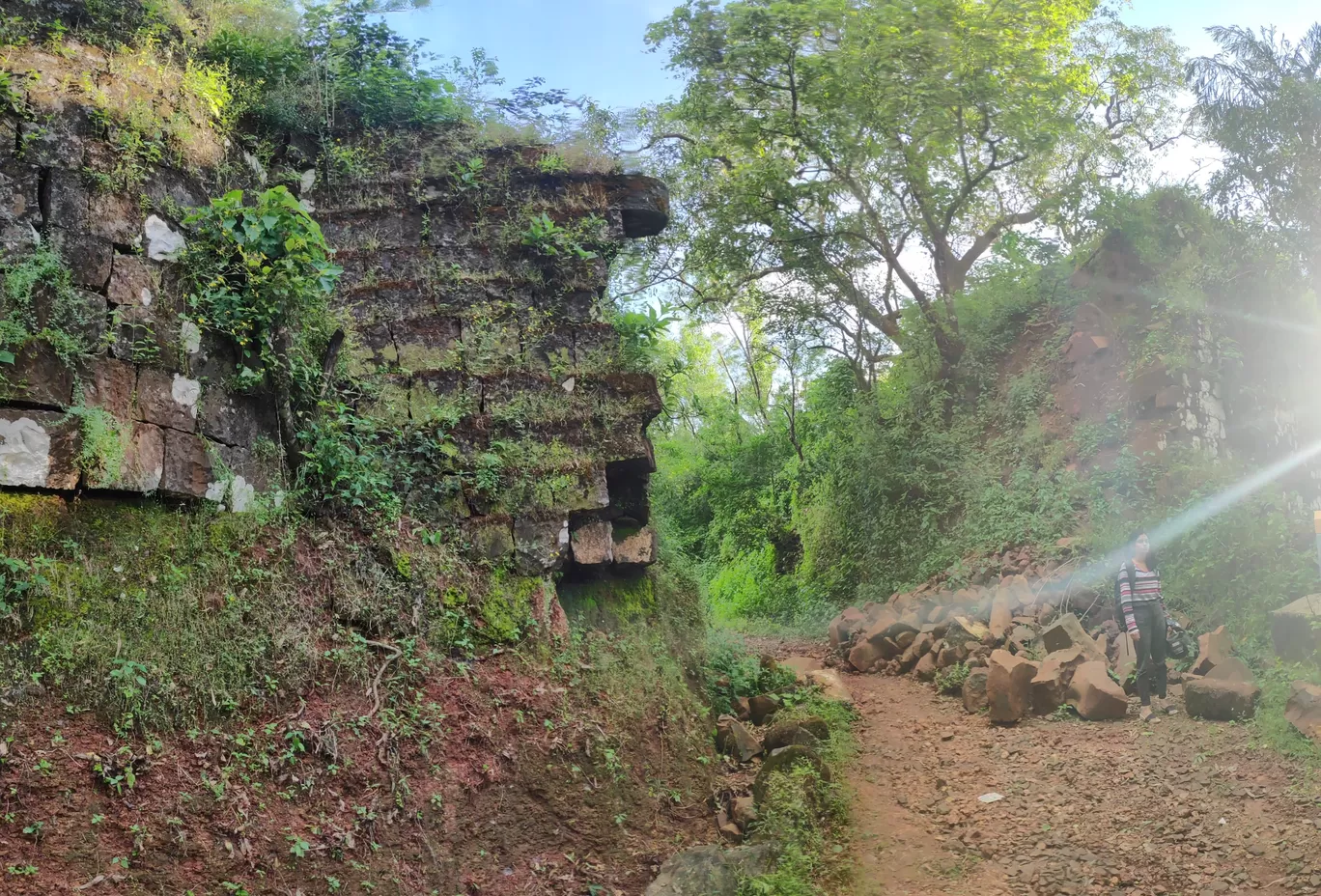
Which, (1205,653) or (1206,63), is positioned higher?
(1206,63)

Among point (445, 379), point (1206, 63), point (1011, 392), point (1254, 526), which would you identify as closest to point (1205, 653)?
point (1254, 526)

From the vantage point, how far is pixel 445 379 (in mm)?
6598

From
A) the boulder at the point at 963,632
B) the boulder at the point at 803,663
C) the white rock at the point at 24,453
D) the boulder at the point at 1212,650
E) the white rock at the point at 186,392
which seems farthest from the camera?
the boulder at the point at 803,663

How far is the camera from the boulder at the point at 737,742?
662 centimetres

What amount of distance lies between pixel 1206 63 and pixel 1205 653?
33.6 ft

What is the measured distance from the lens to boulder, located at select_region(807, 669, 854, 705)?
806cm

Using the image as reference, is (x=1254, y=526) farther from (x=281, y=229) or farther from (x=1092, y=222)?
(x=281, y=229)

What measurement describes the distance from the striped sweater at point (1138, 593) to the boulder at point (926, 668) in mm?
1878

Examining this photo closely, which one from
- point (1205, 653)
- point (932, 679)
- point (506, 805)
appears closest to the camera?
point (506, 805)

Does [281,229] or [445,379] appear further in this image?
[445,379]

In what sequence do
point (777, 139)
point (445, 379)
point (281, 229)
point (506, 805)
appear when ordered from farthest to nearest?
point (777, 139) < point (445, 379) < point (281, 229) < point (506, 805)

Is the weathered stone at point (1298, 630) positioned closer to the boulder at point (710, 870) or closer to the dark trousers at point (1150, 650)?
the dark trousers at point (1150, 650)

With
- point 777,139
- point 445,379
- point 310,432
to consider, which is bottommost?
point 310,432

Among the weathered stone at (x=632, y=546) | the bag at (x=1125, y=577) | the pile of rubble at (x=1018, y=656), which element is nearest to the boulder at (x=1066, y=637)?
the pile of rubble at (x=1018, y=656)
